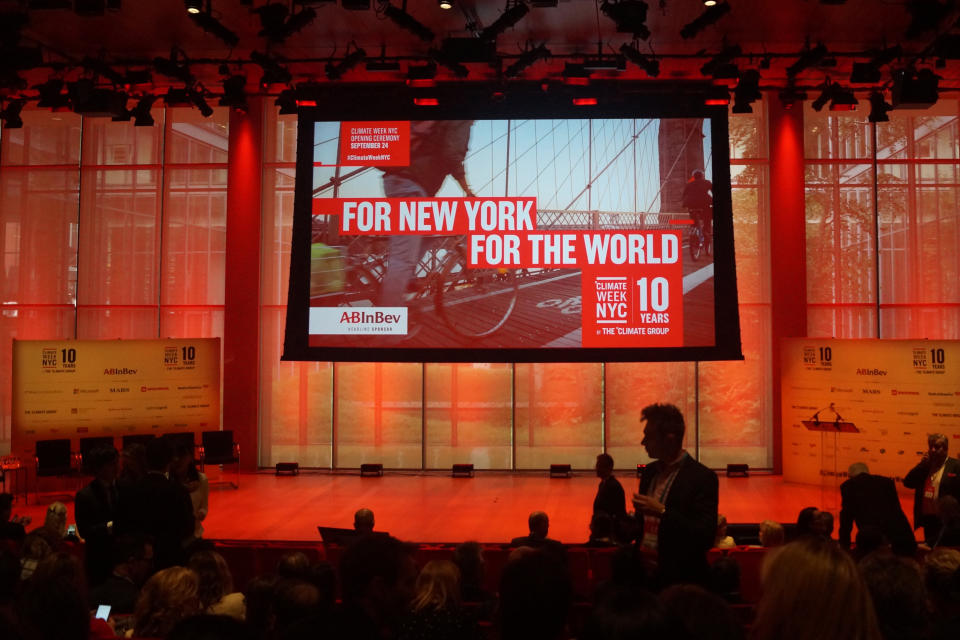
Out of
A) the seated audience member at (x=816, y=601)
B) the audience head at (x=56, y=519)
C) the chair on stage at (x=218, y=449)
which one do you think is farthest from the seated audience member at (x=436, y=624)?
the chair on stage at (x=218, y=449)

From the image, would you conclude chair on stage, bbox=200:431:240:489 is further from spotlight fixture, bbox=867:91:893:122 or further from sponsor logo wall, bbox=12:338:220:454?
spotlight fixture, bbox=867:91:893:122

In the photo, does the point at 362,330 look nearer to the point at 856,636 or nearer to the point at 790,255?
the point at 790,255

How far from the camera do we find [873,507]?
6250 millimetres

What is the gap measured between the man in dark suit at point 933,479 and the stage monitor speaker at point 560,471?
20.2ft

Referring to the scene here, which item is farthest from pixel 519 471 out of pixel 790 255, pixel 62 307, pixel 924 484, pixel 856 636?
pixel 856 636

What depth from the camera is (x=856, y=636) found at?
1636 mm

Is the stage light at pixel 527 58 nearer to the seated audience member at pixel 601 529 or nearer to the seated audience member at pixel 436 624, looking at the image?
the seated audience member at pixel 601 529

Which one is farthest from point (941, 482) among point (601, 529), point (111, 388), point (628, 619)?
point (111, 388)

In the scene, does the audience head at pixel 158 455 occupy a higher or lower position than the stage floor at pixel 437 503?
higher

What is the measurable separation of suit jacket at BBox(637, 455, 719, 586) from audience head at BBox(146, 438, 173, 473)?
8.17 feet

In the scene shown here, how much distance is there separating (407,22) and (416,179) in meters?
2.13

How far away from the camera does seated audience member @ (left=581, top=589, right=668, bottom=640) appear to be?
4.94 feet

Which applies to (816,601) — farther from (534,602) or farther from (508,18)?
(508,18)

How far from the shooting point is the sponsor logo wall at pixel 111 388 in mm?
11531
